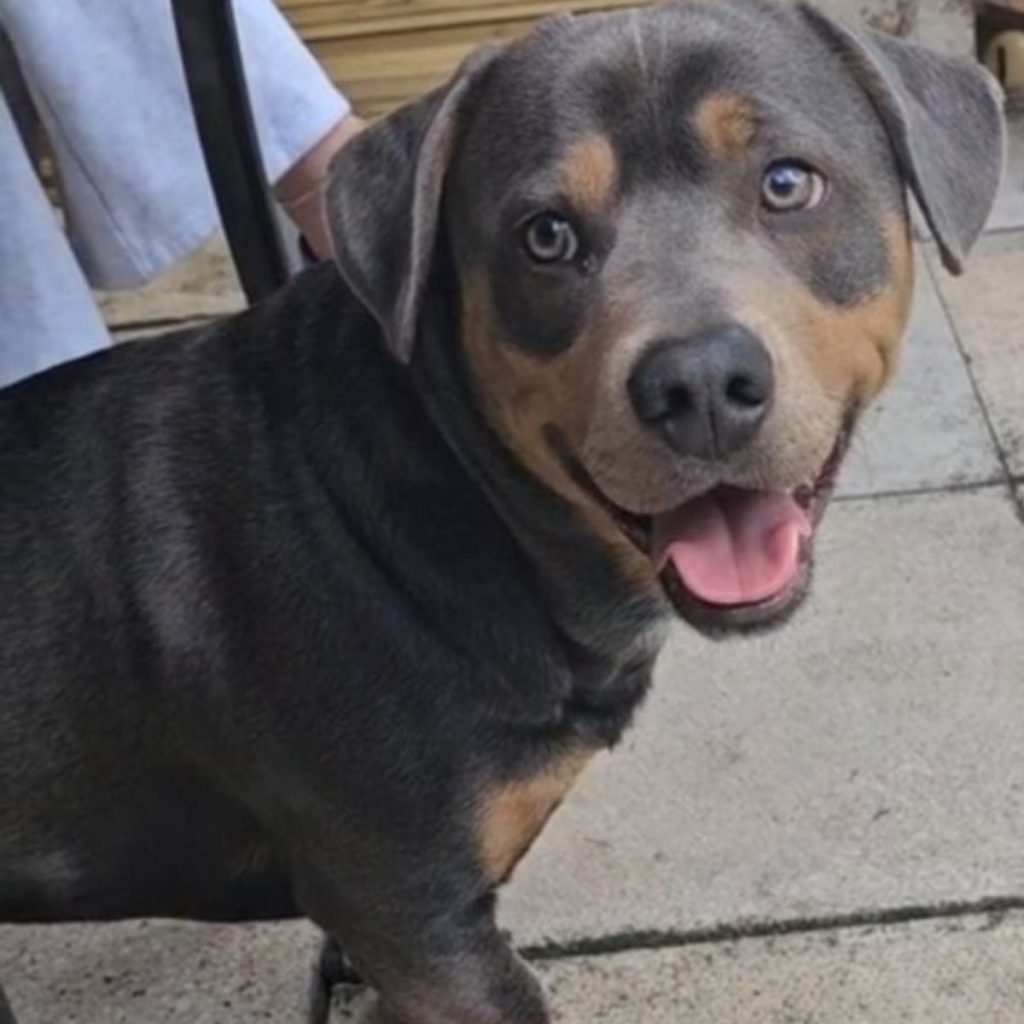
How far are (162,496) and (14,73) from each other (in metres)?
0.97

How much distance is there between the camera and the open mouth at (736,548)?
2.43 metres

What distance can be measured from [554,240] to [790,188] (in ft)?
0.87

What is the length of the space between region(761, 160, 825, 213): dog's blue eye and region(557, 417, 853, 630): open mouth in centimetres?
25

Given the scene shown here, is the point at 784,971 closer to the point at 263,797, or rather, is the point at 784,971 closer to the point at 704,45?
the point at 263,797

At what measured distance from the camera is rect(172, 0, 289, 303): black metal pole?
9.53 ft

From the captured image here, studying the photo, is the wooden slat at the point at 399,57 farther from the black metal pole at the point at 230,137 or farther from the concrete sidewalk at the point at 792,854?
the black metal pole at the point at 230,137

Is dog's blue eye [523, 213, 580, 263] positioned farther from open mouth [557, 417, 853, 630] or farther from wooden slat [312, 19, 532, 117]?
wooden slat [312, 19, 532, 117]

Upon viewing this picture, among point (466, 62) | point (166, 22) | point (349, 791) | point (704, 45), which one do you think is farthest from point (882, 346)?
point (166, 22)

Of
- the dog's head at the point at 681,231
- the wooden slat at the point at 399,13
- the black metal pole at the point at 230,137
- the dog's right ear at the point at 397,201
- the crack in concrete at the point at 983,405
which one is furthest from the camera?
the wooden slat at the point at 399,13

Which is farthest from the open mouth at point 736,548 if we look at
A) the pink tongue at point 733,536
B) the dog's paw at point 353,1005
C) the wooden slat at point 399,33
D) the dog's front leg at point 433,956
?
the wooden slat at point 399,33

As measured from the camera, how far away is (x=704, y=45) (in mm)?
2443

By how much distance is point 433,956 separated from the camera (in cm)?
265

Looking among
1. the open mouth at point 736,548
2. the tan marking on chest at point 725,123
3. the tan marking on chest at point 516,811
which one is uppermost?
the tan marking on chest at point 725,123


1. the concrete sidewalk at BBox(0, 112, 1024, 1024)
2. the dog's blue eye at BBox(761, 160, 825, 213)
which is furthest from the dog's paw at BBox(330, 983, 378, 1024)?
the dog's blue eye at BBox(761, 160, 825, 213)
